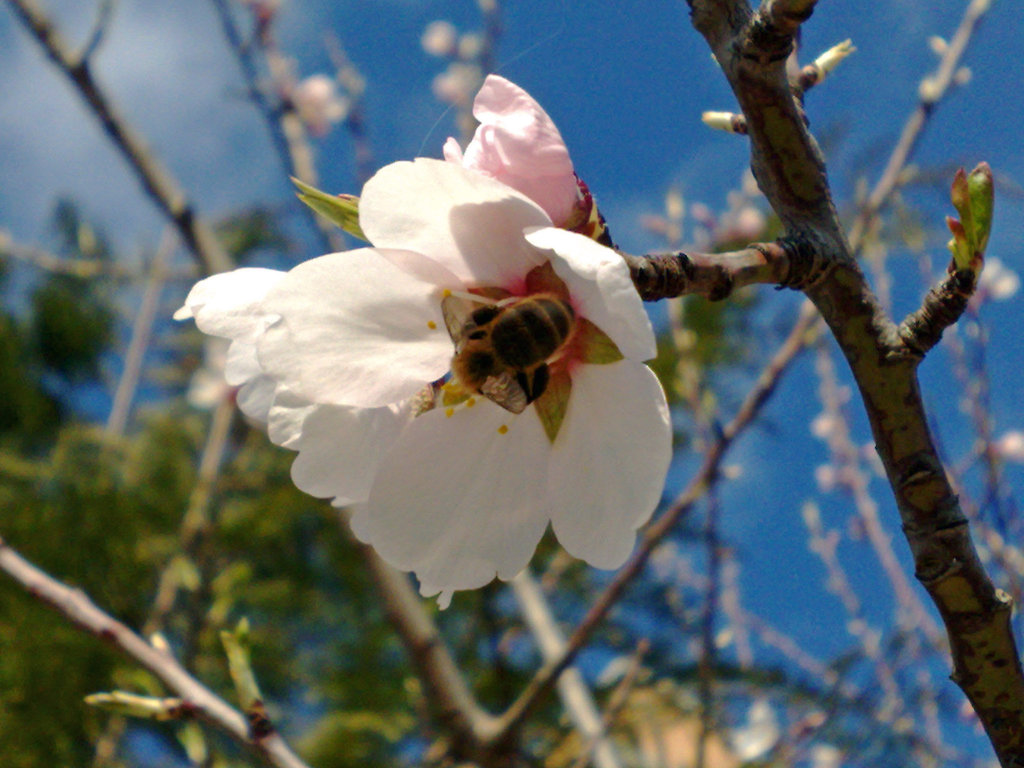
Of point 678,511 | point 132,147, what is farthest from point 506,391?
point 132,147

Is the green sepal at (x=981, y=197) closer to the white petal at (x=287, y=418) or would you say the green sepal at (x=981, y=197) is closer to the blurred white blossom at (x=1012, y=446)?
the white petal at (x=287, y=418)

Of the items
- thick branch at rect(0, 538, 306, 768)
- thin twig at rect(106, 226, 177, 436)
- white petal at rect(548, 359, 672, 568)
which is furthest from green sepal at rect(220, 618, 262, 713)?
thin twig at rect(106, 226, 177, 436)

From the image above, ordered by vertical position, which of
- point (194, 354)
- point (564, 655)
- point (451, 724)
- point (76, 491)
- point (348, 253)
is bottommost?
point (451, 724)

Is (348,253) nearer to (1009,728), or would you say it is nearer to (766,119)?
(766,119)

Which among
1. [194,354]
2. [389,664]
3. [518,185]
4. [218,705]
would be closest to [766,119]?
[518,185]

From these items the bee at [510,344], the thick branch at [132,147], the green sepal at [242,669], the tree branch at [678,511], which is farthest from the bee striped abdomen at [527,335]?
the thick branch at [132,147]

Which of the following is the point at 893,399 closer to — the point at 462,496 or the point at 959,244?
the point at 959,244

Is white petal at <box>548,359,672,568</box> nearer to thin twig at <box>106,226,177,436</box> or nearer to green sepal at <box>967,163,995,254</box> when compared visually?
green sepal at <box>967,163,995,254</box>
